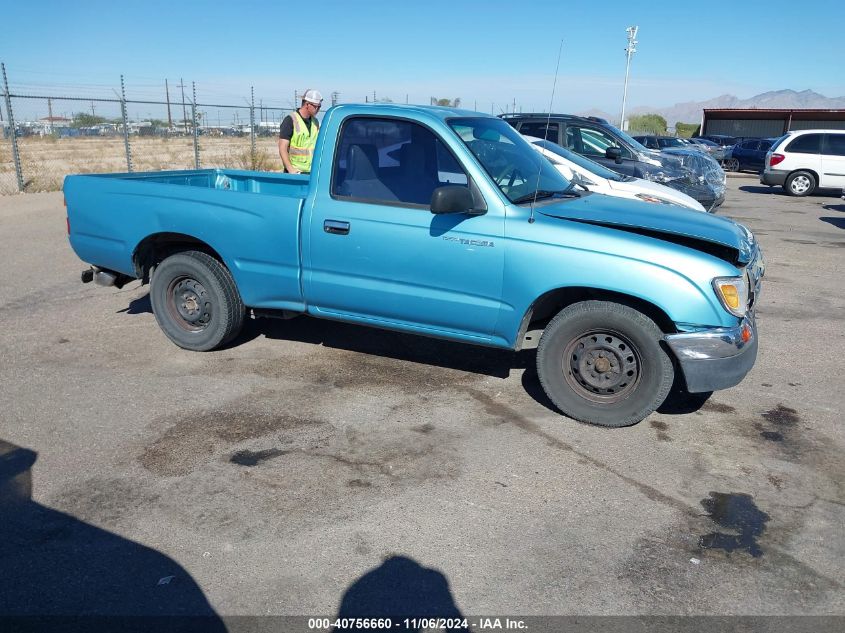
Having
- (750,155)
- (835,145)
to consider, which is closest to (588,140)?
(835,145)

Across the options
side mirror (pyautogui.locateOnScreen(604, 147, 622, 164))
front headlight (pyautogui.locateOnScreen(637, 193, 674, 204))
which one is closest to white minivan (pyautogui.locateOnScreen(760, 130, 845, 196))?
side mirror (pyautogui.locateOnScreen(604, 147, 622, 164))

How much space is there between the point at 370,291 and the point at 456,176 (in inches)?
38.8

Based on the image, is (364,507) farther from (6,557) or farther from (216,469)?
(6,557)

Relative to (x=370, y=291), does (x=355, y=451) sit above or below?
below

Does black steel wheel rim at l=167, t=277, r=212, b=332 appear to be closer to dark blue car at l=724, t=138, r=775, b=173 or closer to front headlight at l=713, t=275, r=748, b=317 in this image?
front headlight at l=713, t=275, r=748, b=317

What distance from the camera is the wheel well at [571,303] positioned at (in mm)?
4578

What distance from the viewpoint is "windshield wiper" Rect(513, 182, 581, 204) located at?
501 cm

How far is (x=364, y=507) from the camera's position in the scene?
149 inches

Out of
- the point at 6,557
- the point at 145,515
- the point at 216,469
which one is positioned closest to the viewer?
the point at 6,557

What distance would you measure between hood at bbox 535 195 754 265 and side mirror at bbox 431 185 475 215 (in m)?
0.53

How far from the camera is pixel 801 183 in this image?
19500mm

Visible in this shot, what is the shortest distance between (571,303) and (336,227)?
5.54 feet

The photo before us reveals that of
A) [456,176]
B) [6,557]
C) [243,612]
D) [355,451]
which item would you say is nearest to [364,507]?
[355,451]

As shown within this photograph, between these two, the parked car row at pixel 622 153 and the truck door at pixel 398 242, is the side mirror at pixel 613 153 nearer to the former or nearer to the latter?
the parked car row at pixel 622 153
